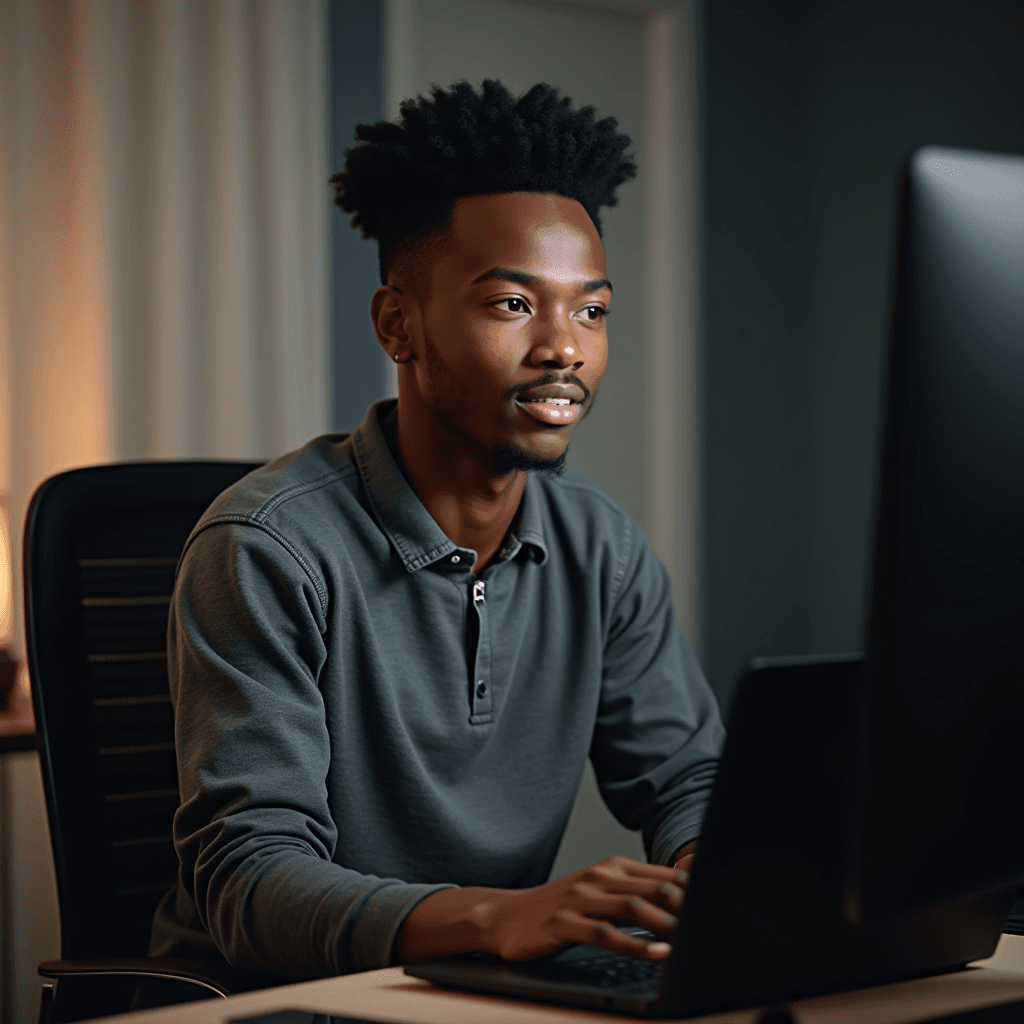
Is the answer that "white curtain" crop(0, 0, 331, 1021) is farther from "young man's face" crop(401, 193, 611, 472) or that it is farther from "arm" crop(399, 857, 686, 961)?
"arm" crop(399, 857, 686, 961)

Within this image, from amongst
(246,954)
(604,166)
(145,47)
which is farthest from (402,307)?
(145,47)

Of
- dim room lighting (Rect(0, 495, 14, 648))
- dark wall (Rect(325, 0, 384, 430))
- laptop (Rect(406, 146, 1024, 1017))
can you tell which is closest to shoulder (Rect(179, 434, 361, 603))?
laptop (Rect(406, 146, 1024, 1017))

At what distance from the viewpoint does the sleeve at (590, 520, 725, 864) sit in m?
1.24

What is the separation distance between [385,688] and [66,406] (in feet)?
4.38

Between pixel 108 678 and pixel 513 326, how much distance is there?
1.90 ft

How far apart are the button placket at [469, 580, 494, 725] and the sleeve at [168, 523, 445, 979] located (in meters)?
0.15

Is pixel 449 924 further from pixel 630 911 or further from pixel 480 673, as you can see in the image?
pixel 480 673

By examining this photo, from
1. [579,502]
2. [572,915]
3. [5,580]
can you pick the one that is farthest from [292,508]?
[5,580]

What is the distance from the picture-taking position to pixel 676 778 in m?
1.24

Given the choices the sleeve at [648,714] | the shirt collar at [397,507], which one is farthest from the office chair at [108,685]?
the sleeve at [648,714]

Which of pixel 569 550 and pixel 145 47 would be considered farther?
pixel 145 47

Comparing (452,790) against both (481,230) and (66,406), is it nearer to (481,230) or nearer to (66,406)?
(481,230)

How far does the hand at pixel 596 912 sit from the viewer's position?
657 millimetres

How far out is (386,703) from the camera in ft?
3.60
